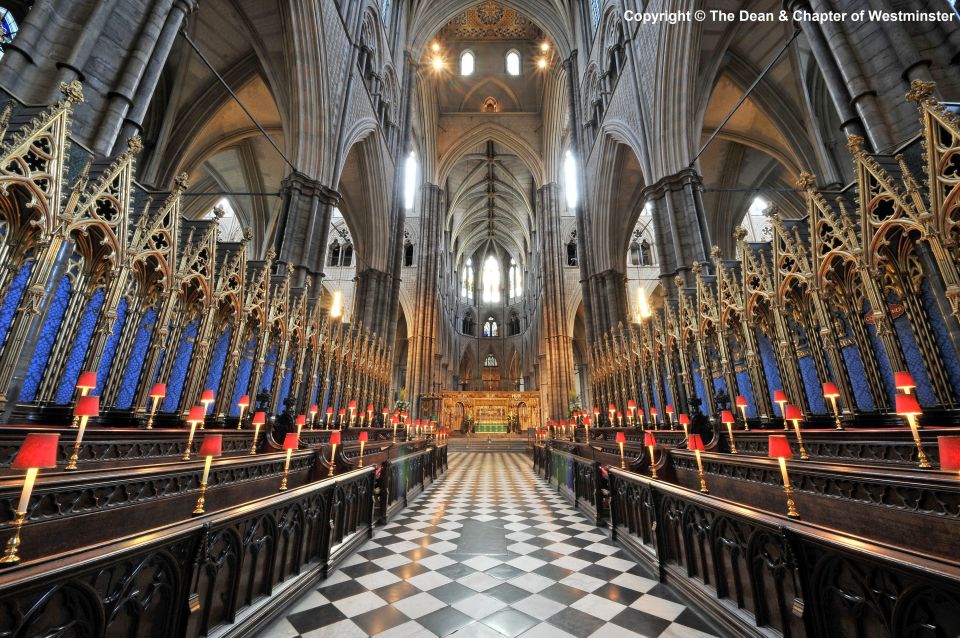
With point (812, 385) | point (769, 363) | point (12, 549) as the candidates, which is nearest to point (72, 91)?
point (12, 549)

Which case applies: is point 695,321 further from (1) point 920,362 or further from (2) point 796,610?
(2) point 796,610

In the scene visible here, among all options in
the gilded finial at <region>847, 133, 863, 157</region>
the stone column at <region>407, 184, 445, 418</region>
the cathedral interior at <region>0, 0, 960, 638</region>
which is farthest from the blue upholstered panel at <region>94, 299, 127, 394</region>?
the stone column at <region>407, 184, 445, 418</region>

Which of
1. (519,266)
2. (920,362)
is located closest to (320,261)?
(920,362)

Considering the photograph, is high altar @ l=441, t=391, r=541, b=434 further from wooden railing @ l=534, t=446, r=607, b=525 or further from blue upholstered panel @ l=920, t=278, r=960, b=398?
blue upholstered panel @ l=920, t=278, r=960, b=398

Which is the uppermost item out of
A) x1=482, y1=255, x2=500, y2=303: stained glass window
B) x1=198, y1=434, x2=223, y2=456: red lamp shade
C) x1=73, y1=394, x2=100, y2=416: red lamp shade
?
x1=482, y1=255, x2=500, y2=303: stained glass window

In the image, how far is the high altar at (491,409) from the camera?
2444 centimetres

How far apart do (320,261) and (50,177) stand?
6.02 m

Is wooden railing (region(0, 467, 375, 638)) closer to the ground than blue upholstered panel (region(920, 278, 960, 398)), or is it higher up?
closer to the ground

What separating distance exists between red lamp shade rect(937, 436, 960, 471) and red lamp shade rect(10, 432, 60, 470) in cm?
372

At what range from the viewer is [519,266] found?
39.2 m

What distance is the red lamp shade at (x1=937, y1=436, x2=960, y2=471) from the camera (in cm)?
161

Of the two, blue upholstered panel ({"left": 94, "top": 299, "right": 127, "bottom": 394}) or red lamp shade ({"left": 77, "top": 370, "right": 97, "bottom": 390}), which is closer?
red lamp shade ({"left": 77, "top": 370, "right": 97, "bottom": 390})

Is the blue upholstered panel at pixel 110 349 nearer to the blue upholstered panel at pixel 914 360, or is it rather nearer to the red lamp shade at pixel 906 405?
the red lamp shade at pixel 906 405

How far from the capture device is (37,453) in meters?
1.45
